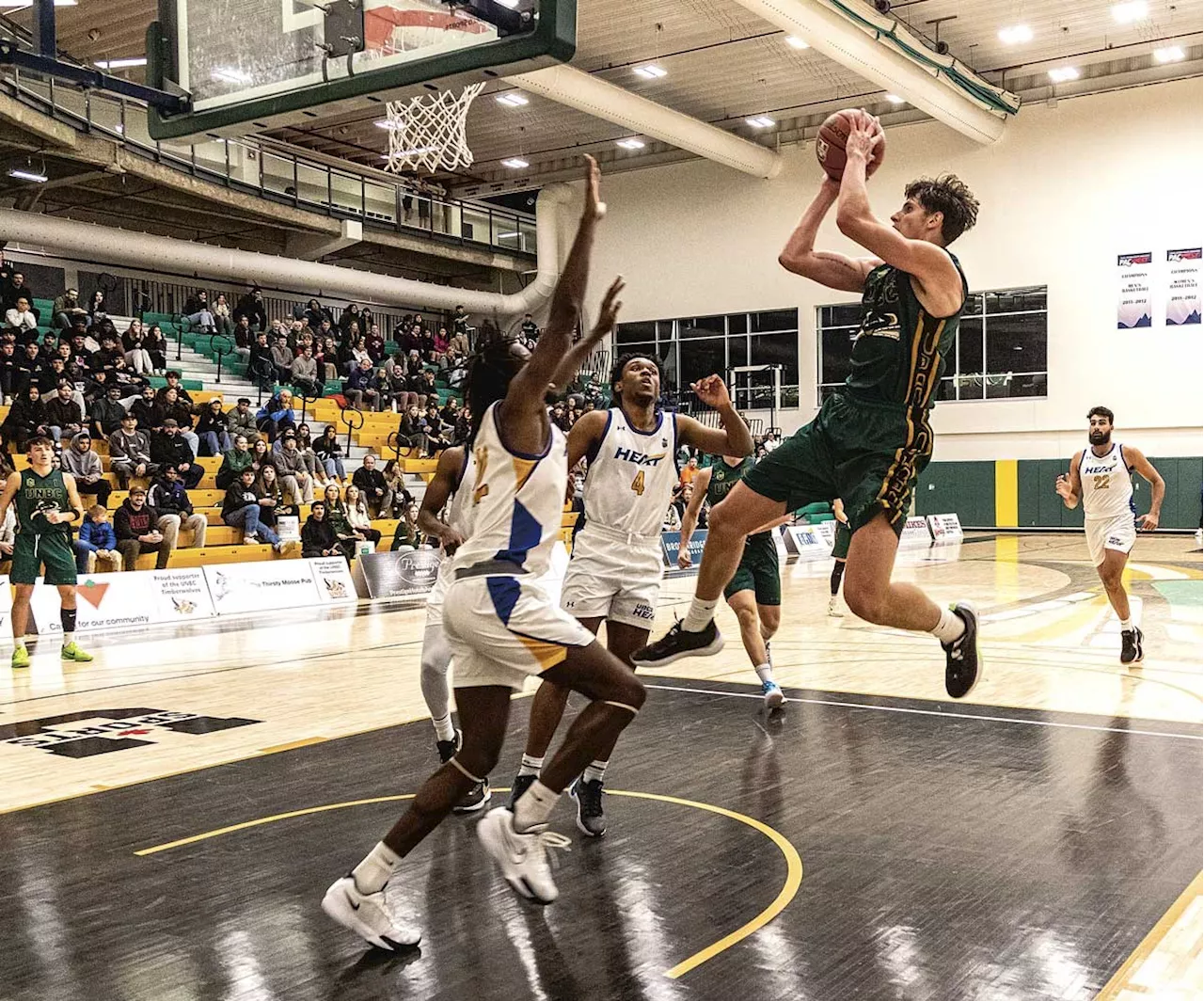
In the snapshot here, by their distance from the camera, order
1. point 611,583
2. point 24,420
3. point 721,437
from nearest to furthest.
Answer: point 611,583 < point 721,437 < point 24,420

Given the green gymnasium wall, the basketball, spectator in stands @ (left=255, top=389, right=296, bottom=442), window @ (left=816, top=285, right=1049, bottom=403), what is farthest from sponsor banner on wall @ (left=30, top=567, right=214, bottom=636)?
the green gymnasium wall

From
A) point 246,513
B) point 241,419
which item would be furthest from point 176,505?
point 241,419

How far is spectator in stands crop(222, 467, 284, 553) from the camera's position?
51.0 ft

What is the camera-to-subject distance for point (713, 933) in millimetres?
3895

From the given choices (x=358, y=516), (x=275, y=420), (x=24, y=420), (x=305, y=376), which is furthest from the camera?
(x=305, y=376)

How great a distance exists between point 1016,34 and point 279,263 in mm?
15034

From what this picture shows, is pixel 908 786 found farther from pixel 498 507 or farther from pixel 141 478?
pixel 141 478

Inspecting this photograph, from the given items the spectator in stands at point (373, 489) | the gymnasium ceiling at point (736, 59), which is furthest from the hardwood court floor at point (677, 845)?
the gymnasium ceiling at point (736, 59)

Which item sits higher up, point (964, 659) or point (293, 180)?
point (293, 180)

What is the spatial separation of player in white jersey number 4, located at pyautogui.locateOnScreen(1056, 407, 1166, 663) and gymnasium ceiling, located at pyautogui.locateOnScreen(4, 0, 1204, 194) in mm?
13432

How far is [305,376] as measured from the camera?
874 inches

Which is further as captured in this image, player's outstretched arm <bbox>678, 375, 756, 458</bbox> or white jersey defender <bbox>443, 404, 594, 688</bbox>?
player's outstretched arm <bbox>678, 375, 756, 458</bbox>

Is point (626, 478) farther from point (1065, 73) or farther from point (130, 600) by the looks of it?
point (1065, 73)

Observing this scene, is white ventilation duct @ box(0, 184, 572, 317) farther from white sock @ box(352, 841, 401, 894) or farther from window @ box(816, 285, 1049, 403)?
white sock @ box(352, 841, 401, 894)
